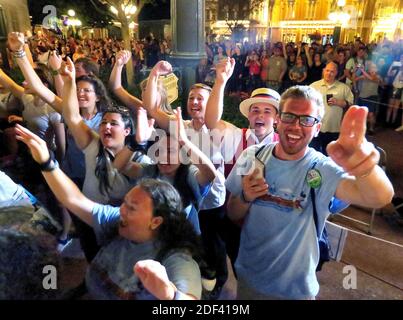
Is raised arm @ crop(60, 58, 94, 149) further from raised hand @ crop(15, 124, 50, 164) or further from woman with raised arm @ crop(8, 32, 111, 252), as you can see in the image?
raised hand @ crop(15, 124, 50, 164)

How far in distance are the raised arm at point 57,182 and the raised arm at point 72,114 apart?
453 mm

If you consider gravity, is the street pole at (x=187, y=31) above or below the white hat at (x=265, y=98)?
above

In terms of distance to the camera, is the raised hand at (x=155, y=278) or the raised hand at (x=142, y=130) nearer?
the raised hand at (x=155, y=278)

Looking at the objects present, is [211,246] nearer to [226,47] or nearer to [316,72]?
[316,72]

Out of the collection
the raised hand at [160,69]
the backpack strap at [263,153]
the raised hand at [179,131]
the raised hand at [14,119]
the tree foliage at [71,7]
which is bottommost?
the raised hand at [14,119]

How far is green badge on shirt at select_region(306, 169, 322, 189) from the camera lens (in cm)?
135

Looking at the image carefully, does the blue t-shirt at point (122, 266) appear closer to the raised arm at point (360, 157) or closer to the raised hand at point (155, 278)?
the raised hand at point (155, 278)

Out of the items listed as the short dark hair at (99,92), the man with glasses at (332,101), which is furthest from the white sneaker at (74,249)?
the man with glasses at (332,101)

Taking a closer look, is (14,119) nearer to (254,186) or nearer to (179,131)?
(179,131)

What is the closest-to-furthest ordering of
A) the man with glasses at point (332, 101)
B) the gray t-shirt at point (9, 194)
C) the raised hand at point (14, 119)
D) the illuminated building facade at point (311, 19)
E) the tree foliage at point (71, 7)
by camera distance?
the gray t-shirt at point (9, 194) → the raised hand at point (14, 119) → the man with glasses at point (332, 101) → the tree foliage at point (71, 7) → the illuminated building facade at point (311, 19)

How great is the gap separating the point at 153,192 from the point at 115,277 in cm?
39

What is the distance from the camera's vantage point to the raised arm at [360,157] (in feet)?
3.62

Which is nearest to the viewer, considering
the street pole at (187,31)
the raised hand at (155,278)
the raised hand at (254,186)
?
the raised hand at (155,278)

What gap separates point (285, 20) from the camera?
2391 cm
